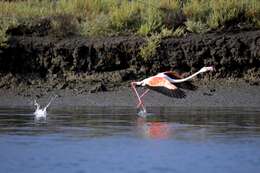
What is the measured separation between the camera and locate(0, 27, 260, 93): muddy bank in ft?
79.8

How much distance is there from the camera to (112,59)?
81.1 feet

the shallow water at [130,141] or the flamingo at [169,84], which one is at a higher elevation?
the flamingo at [169,84]

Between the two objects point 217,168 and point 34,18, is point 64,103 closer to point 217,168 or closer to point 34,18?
point 34,18

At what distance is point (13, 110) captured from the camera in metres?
21.4

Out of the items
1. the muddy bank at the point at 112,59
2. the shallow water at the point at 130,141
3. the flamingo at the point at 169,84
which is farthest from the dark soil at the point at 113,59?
the flamingo at the point at 169,84

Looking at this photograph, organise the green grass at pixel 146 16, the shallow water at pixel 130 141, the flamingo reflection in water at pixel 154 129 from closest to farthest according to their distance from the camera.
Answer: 1. the shallow water at pixel 130 141
2. the flamingo reflection in water at pixel 154 129
3. the green grass at pixel 146 16

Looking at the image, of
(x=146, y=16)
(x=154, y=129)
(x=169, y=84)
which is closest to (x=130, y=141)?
(x=154, y=129)

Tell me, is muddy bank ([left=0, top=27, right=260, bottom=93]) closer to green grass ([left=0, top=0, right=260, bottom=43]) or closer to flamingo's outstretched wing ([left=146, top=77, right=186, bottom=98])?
green grass ([left=0, top=0, right=260, bottom=43])

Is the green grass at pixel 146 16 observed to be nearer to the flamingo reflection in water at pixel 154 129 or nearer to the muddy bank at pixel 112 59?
the muddy bank at pixel 112 59

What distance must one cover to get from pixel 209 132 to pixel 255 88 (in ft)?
22.4

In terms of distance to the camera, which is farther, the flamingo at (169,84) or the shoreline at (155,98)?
the shoreline at (155,98)

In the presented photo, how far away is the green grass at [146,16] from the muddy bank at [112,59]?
44 centimetres

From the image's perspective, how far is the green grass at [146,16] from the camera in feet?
82.9

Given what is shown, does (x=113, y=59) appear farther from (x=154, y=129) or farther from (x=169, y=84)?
(x=154, y=129)
